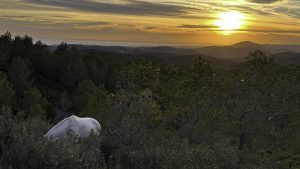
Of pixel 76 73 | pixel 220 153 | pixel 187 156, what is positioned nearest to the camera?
pixel 187 156

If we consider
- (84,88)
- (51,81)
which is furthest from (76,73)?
(84,88)

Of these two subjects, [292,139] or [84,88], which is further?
[84,88]

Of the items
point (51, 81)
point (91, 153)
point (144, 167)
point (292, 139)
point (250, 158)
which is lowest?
point (51, 81)

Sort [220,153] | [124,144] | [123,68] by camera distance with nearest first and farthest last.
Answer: [220,153] → [124,144] → [123,68]

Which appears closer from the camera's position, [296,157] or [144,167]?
[144,167]

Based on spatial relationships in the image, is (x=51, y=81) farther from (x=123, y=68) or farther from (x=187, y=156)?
(x=187, y=156)

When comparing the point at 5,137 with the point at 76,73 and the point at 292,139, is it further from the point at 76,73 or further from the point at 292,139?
the point at 76,73

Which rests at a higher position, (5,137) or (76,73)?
(5,137)

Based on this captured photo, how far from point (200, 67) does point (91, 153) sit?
21.1m

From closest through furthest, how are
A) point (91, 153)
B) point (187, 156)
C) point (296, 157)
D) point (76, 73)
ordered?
point (91, 153) < point (187, 156) < point (296, 157) < point (76, 73)

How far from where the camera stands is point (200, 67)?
30.2 metres

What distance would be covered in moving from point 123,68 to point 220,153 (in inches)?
708

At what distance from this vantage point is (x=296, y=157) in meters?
23.5

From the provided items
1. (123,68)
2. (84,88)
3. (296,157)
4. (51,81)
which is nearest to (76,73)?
(51,81)
